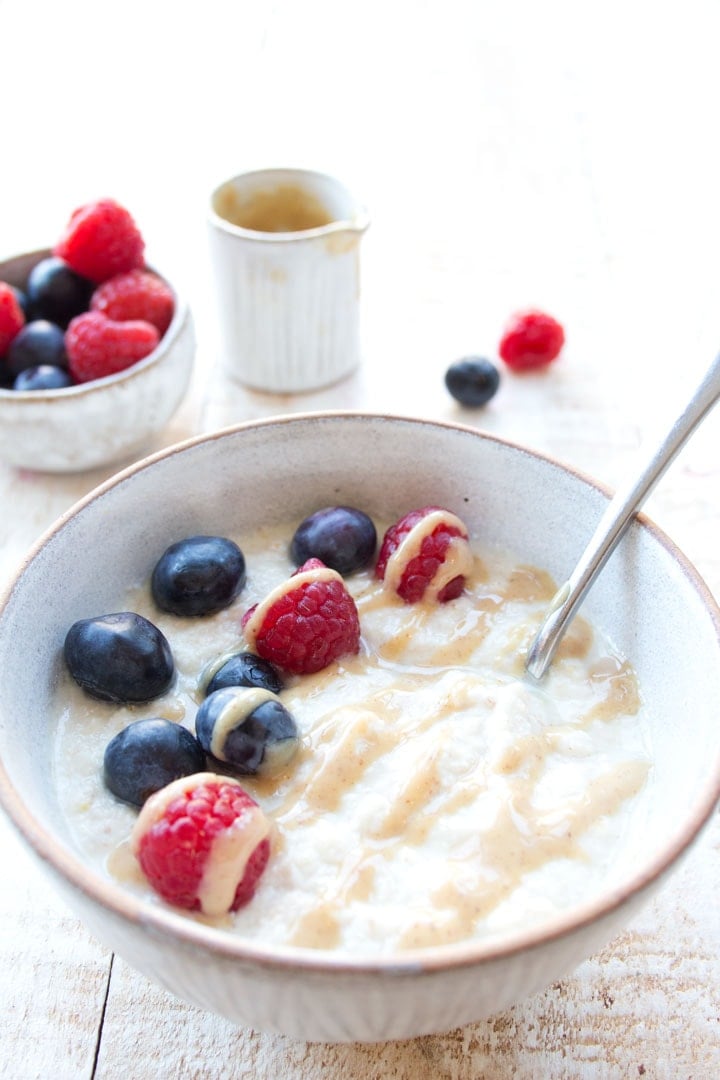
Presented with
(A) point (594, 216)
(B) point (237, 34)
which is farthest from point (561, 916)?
(B) point (237, 34)

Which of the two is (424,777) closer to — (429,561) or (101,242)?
(429,561)

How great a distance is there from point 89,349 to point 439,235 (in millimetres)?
923

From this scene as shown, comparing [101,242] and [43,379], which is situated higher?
[101,242]

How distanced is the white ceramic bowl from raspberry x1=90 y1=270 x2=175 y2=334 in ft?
1.87

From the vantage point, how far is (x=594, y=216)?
2.41 m

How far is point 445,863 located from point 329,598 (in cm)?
34

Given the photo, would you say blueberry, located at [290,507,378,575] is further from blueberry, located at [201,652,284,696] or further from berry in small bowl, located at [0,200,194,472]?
berry in small bowl, located at [0,200,194,472]

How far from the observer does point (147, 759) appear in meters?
1.06

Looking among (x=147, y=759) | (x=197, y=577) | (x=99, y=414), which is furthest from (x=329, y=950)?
(x=99, y=414)

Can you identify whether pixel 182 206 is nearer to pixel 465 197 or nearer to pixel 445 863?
pixel 465 197

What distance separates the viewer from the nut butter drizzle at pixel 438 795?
974 mm

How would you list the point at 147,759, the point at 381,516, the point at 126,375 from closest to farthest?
1. the point at 147,759
2. the point at 381,516
3. the point at 126,375

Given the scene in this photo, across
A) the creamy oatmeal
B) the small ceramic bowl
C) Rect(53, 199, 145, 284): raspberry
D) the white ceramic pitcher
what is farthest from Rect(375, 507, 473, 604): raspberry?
Rect(53, 199, 145, 284): raspberry

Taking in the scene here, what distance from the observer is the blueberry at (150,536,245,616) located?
4.18 ft
